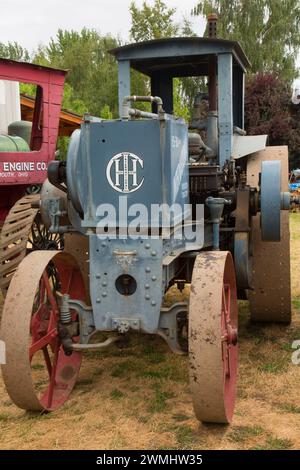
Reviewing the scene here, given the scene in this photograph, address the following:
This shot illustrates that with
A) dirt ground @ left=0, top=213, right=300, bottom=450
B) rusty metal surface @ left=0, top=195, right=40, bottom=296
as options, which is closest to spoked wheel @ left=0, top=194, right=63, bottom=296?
rusty metal surface @ left=0, top=195, right=40, bottom=296

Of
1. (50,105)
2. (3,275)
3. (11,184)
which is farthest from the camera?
(50,105)

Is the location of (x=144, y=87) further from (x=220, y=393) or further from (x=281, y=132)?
(x=220, y=393)

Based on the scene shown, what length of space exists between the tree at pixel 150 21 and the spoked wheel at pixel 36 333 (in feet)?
57.2

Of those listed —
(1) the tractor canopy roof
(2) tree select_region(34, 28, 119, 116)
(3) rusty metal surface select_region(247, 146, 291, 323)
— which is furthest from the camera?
(2) tree select_region(34, 28, 119, 116)

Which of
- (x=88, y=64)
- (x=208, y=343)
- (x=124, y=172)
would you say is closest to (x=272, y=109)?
(x=88, y=64)

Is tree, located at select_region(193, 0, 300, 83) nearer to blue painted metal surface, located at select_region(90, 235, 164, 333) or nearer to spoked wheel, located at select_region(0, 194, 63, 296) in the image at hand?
spoked wheel, located at select_region(0, 194, 63, 296)

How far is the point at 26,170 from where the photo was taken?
4816mm

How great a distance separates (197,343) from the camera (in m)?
2.54

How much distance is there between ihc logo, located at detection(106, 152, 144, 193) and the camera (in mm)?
2910

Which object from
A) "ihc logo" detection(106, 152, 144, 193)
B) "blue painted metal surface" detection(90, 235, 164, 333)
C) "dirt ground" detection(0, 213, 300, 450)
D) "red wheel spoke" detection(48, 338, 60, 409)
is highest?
"ihc logo" detection(106, 152, 144, 193)

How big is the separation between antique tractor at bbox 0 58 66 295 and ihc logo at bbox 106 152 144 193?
1485mm

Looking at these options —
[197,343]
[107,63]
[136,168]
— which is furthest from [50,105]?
[107,63]

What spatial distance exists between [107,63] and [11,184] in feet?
89.2

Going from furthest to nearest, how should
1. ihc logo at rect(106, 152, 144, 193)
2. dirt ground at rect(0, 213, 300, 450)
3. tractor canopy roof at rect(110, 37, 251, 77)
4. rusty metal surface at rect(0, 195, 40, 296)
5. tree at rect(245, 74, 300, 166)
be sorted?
1. tree at rect(245, 74, 300, 166)
2. rusty metal surface at rect(0, 195, 40, 296)
3. tractor canopy roof at rect(110, 37, 251, 77)
4. ihc logo at rect(106, 152, 144, 193)
5. dirt ground at rect(0, 213, 300, 450)
